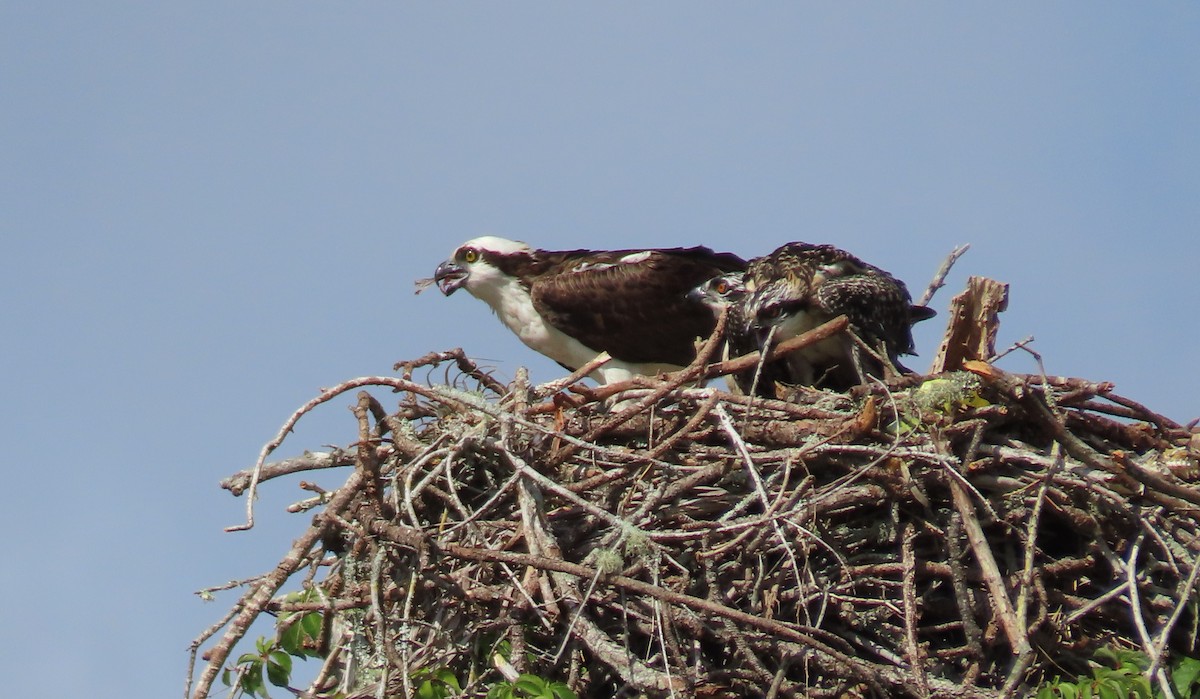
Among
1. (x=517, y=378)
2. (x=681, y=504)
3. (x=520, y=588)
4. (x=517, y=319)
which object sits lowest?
(x=520, y=588)

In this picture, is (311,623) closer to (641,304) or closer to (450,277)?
(641,304)

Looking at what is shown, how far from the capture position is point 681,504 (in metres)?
5.70

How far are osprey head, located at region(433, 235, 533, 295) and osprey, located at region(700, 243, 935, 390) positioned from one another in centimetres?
238

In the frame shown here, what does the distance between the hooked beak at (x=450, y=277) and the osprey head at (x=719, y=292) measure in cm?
183

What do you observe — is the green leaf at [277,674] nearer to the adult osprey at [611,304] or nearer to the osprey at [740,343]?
the osprey at [740,343]

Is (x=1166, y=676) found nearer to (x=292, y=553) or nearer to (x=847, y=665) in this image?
(x=847, y=665)

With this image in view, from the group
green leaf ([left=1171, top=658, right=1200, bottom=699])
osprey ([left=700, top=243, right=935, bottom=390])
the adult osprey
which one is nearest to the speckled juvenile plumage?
osprey ([left=700, top=243, right=935, bottom=390])

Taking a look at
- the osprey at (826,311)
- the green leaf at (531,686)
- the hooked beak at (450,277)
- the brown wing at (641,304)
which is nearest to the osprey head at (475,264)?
the hooked beak at (450,277)

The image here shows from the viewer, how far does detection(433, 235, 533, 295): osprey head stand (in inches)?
371

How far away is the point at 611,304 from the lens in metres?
8.77

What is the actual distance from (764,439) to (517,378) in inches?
40.6

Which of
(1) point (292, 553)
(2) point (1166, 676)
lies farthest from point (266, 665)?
(2) point (1166, 676)

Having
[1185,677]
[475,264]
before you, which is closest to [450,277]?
[475,264]

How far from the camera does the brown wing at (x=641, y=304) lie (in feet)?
28.6
